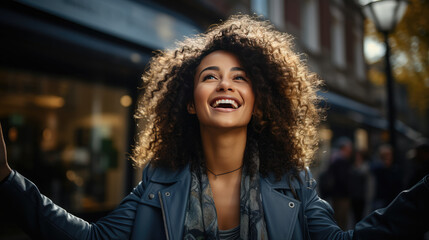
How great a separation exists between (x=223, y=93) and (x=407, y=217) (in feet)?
3.24

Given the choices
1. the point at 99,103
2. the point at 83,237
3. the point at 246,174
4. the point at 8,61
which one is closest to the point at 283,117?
the point at 246,174

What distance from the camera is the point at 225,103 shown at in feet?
5.91

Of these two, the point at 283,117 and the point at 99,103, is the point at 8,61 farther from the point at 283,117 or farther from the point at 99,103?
the point at 283,117

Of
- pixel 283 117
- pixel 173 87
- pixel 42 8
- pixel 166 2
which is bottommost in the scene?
pixel 283 117

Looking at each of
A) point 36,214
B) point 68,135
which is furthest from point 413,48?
point 36,214

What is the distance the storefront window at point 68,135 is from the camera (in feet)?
19.9

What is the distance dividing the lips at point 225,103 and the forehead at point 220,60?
0.69 ft

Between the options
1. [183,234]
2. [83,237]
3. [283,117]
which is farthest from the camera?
[283,117]

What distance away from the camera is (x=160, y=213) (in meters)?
1.70

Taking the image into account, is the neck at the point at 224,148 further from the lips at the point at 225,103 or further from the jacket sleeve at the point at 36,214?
the jacket sleeve at the point at 36,214

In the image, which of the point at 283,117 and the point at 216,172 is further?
the point at 283,117

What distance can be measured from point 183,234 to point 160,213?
16 cm

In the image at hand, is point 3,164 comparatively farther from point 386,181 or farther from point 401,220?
point 386,181

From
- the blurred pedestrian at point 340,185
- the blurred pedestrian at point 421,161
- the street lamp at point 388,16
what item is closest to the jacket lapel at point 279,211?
the blurred pedestrian at point 421,161
